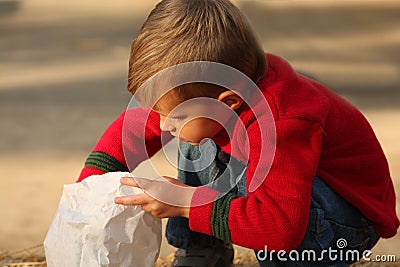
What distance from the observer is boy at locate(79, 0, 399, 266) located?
1727 millimetres

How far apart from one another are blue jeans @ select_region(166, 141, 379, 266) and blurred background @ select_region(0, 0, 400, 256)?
0.69 metres

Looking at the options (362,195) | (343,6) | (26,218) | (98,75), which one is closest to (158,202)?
(362,195)

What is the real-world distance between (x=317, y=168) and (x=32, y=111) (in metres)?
2.76

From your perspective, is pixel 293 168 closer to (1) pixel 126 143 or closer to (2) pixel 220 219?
(2) pixel 220 219

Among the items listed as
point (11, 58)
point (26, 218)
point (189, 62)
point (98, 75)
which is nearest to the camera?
point (189, 62)

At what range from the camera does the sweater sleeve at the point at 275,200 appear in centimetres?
175

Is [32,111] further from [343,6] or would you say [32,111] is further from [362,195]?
[343,6]

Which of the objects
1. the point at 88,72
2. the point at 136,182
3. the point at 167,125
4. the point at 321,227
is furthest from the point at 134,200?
the point at 88,72

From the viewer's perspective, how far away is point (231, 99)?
1786 millimetres

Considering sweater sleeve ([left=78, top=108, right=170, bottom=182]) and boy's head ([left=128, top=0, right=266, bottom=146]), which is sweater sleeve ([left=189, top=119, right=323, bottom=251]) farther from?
sweater sleeve ([left=78, top=108, right=170, bottom=182])

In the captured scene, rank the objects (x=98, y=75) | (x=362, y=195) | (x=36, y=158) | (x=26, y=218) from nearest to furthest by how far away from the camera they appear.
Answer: (x=362, y=195) → (x=26, y=218) → (x=36, y=158) → (x=98, y=75)

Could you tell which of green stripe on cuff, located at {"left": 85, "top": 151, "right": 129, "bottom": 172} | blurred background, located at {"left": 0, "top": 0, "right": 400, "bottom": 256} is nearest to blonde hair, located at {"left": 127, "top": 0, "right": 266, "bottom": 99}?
green stripe on cuff, located at {"left": 85, "top": 151, "right": 129, "bottom": 172}

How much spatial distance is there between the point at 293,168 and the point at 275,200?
83 millimetres

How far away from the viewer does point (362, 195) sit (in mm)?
1963
